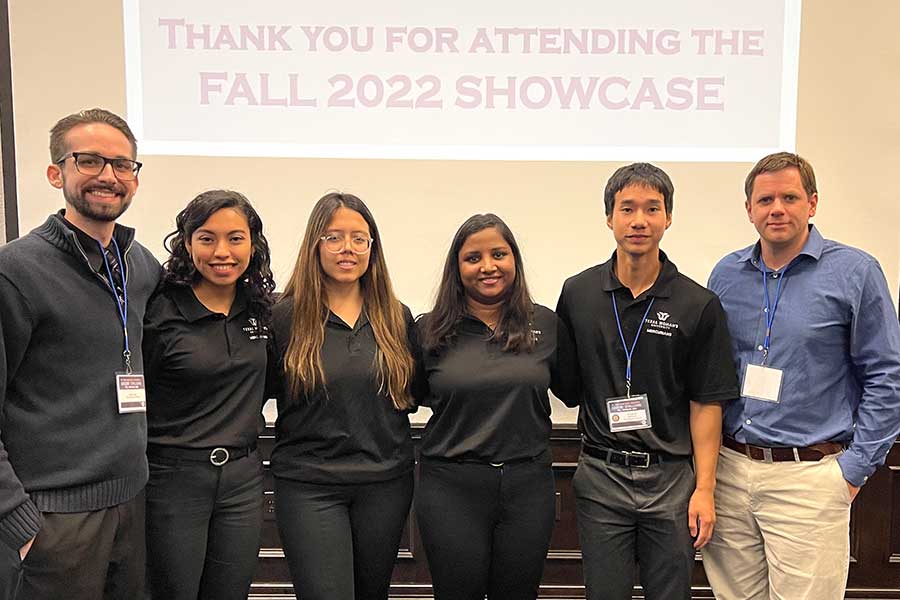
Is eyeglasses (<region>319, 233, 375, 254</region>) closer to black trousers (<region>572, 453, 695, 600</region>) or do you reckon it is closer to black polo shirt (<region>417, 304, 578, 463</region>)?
black polo shirt (<region>417, 304, 578, 463</region>)

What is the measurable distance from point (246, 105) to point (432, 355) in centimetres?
148

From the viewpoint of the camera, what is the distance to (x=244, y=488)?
5.82ft

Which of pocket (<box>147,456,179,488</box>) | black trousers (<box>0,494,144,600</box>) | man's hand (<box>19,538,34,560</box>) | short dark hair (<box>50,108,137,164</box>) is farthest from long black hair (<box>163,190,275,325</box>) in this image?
man's hand (<box>19,538,34,560</box>)

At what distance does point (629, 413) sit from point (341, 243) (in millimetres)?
942

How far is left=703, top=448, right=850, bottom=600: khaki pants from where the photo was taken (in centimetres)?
183

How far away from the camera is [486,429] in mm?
1825

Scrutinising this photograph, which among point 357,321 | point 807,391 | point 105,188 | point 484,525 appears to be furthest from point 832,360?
point 105,188

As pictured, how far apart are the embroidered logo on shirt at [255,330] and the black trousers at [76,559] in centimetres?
50

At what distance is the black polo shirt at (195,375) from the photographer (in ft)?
5.61

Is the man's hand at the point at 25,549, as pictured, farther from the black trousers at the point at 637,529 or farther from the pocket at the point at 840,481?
the pocket at the point at 840,481

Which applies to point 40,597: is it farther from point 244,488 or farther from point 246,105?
point 246,105

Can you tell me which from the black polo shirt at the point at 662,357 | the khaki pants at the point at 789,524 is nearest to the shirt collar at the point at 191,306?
the black polo shirt at the point at 662,357

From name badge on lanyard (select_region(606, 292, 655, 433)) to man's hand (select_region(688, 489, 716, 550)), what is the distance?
251 millimetres

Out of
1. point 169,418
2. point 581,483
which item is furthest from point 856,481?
point 169,418
